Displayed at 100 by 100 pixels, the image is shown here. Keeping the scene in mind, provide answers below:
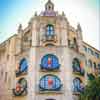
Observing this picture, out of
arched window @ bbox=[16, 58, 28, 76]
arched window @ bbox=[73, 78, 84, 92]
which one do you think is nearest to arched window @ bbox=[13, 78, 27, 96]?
arched window @ bbox=[16, 58, 28, 76]

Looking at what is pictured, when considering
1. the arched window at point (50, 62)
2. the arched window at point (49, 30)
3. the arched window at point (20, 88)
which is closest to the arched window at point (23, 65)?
the arched window at point (20, 88)

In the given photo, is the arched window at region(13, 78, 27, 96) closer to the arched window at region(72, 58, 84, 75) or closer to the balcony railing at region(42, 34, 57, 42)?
the balcony railing at region(42, 34, 57, 42)

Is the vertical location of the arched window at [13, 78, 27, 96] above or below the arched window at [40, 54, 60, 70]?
below

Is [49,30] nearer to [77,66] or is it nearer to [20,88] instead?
[77,66]

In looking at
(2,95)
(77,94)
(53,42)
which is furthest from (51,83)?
(2,95)

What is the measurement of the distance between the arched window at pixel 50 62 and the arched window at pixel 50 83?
834 millimetres

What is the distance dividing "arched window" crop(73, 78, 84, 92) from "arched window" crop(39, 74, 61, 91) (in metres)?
1.61

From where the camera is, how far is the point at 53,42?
24203mm

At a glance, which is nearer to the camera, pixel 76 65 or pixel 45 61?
pixel 45 61

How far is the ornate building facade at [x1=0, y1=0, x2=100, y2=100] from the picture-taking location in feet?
73.9

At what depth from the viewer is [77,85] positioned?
23500 mm

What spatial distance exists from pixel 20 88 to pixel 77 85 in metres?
5.36

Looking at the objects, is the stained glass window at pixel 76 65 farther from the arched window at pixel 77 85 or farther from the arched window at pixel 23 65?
the arched window at pixel 23 65

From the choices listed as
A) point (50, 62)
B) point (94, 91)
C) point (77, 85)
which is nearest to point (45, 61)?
point (50, 62)
